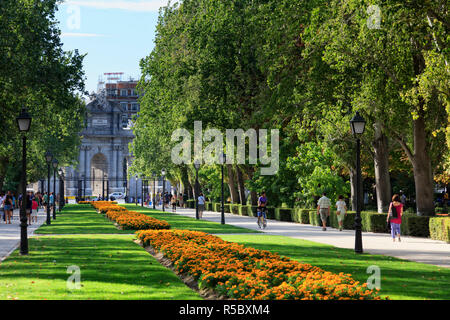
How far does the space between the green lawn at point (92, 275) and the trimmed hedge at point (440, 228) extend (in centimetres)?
1115

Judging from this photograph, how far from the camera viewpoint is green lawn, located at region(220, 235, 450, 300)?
515 inches

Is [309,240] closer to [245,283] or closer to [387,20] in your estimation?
[387,20]

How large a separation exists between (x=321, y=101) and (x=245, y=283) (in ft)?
68.8

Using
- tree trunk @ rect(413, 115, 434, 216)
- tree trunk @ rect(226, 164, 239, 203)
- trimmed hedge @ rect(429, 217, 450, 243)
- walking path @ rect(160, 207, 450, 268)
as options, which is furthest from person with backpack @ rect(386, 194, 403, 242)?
tree trunk @ rect(226, 164, 239, 203)

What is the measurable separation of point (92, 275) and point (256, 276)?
3.81m

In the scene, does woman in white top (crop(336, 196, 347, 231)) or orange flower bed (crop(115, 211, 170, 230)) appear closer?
orange flower bed (crop(115, 211, 170, 230))

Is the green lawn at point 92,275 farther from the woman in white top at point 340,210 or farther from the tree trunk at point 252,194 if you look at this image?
the tree trunk at point 252,194

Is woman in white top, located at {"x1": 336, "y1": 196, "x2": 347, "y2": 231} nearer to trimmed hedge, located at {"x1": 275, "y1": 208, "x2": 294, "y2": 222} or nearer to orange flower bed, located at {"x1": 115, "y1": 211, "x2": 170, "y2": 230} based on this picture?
orange flower bed, located at {"x1": 115, "y1": 211, "x2": 170, "y2": 230}

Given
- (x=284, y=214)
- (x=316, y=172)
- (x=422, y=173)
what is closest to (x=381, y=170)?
(x=422, y=173)

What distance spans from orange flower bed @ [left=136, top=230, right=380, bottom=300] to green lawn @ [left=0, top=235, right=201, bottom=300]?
489 mm

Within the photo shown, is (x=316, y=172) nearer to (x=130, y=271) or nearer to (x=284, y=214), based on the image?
(x=284, y=214)

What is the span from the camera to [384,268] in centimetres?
1680

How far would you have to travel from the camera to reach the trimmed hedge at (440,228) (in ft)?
83.9
